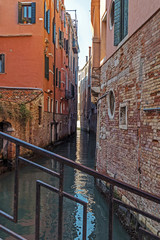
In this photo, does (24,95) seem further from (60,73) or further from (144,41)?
(144,41)

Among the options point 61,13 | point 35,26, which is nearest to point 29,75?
point 35,26

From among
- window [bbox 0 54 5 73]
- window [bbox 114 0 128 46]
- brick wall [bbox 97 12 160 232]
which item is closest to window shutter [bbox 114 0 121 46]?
window [bbox 114 0 128 46]

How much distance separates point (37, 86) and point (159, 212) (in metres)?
13.2

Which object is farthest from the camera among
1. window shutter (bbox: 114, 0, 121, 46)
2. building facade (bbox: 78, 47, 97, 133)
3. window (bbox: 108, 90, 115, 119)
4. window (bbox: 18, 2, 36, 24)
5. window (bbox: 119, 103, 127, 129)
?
building facade (bbox: 78, 47, 97, 133)

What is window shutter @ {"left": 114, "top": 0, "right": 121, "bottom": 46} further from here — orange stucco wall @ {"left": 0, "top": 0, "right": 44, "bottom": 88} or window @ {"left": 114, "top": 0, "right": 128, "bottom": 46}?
orange stucco wall @ {"left": 0, "top": 0, "right": 44, "bottom": 88}

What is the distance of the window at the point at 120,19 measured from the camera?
6.89m

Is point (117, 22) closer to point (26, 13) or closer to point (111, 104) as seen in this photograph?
point (111, 104)

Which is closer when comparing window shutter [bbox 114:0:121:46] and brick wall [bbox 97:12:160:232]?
brick wall [bbox 97:12:160:232]

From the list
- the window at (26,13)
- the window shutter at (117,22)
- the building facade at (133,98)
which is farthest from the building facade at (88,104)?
the window shutter at (117,22)

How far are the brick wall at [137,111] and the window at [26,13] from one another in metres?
9.90

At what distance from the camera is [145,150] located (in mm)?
5191

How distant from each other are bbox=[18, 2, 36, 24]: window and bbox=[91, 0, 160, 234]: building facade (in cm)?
854

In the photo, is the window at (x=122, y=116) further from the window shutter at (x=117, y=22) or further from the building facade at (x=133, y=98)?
the window shutter at (x=117, y=22)

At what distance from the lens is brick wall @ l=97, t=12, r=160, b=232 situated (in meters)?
4.74
